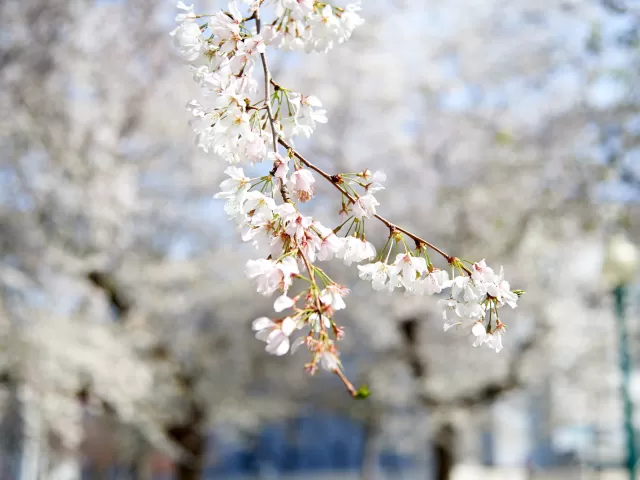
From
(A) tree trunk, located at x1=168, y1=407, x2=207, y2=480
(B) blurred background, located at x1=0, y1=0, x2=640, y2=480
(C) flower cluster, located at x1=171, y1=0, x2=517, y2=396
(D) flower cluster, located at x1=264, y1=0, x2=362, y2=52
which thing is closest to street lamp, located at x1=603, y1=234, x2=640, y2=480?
(B) blurred background, located at x1=0, y1=0, x2=640, y2=480

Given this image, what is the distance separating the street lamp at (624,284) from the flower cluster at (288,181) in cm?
613

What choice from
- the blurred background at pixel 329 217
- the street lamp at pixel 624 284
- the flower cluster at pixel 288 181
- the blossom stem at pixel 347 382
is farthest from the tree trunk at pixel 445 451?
the blossom stem at pixel 347 382

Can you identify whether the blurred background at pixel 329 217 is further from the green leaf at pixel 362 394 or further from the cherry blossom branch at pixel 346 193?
the green leaf at pixel 362 394

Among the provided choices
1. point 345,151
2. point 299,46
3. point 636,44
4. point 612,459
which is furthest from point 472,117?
point 612,459

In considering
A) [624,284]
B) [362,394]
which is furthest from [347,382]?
[624,284]

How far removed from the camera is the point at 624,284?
7680mm

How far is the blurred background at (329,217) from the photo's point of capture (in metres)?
8.38

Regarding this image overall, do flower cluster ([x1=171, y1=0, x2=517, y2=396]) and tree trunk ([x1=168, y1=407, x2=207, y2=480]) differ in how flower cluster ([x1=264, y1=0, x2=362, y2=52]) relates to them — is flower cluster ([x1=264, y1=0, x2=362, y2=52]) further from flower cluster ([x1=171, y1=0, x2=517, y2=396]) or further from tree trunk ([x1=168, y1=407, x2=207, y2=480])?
tree trunk ([x1=168, y1=407, x2=207, y2=480])

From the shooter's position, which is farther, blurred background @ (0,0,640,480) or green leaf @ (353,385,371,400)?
blurred background @ (0,0,640,480)

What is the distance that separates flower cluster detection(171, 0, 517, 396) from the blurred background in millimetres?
6048

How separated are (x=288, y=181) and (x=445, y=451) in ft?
43.8

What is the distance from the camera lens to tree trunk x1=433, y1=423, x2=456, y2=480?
46.0 ft

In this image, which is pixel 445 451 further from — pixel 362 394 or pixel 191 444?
pixel 362 394

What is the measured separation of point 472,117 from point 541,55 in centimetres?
300
